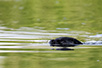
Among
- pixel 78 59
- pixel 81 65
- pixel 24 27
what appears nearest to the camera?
pixel 81 65

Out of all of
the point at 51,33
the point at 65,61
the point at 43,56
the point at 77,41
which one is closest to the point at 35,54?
the point at 43,56

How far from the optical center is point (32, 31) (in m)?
16.4

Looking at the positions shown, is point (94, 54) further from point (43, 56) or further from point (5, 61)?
point (5, 61)

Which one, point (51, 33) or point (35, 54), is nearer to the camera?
point (35, 54)

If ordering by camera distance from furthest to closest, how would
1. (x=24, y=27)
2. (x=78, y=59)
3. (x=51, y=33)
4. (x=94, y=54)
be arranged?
1. (x=24, y=27)
2. (x=51, y=33)
3. (x=94, y=54)
4. (x=78, y=59)

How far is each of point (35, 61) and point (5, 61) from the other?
2.87ft

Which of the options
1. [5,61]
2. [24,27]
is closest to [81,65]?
[5,61]

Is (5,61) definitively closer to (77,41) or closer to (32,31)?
(77,41)

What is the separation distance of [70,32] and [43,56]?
17.7ft

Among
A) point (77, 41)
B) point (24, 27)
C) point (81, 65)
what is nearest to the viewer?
point (81, 65)

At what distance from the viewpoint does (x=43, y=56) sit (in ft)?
36.6

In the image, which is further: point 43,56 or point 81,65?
point 43,56

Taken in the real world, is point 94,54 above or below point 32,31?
below

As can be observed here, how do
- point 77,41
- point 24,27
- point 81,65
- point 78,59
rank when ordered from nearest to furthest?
1. point 81,65
2. point 78,59
3. point 77,41
4. point 24,27
